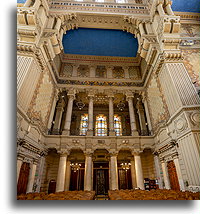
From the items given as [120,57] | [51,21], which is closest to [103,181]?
[120,57]

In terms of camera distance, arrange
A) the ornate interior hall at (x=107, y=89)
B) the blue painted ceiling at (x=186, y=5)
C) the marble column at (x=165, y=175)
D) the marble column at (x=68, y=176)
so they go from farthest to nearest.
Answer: the marble column at (x=68, y=176), the marble column at (x=165, y=175), the blue painted ceiling at (x=186, y=5), the ornate interior hall at (x=107, y=89)

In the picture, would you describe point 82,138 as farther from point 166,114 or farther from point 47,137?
point 166,114

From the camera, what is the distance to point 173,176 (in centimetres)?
691

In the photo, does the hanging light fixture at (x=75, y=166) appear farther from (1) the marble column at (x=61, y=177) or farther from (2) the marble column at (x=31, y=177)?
(2) the marble column at (x=31, y=177)

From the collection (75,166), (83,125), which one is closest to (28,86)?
(75,166)

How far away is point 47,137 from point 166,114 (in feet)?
24.8

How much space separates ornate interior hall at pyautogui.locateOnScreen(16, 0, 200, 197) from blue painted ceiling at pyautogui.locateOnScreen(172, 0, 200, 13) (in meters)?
0.06

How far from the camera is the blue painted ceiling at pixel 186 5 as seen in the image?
687cm

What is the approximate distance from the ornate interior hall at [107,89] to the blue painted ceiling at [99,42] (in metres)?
0.08

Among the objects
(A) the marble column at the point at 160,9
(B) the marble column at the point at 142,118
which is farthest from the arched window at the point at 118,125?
(A) the marble column at the point at 160,9

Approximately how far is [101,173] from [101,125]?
4.23m

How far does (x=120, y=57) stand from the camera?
12992 mm

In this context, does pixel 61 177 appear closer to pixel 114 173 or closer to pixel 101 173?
pixel 114 173

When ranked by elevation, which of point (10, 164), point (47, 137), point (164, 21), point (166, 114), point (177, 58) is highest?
point (164, 21)
